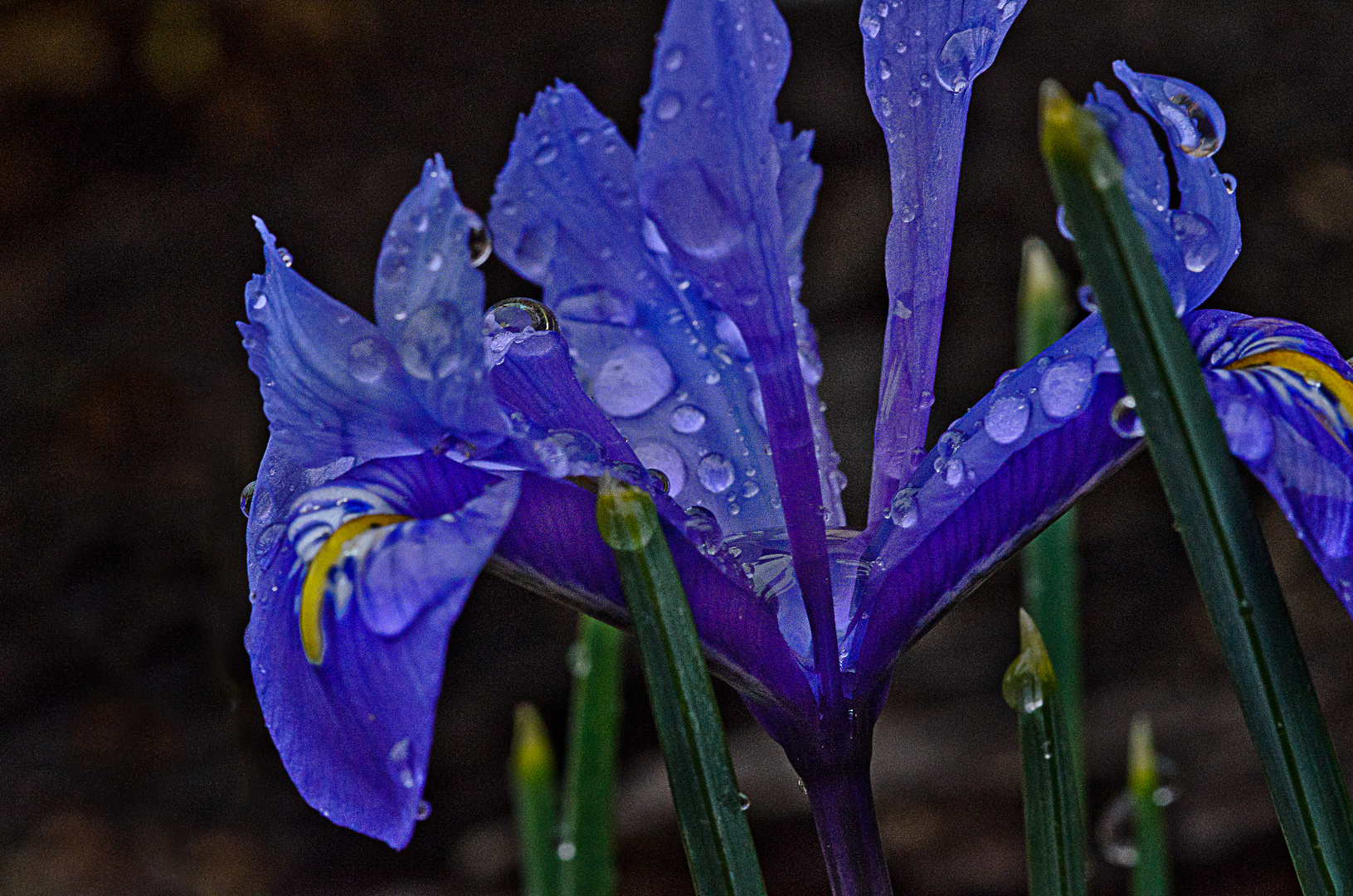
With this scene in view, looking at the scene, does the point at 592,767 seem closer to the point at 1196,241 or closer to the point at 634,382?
the point at 634,382

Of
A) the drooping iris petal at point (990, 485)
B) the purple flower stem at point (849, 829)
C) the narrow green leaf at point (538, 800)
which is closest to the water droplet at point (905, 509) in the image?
the drooping iris petal at point (990, 485)

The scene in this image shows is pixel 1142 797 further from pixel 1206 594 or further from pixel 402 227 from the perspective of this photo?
pixel 402 227

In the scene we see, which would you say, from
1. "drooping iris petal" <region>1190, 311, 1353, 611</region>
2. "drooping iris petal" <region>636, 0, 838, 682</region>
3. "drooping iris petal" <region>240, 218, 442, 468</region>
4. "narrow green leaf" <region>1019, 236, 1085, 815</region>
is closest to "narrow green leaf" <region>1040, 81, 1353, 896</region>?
"drooping iris petal" <region>1190, 311, 1353, 611</region>

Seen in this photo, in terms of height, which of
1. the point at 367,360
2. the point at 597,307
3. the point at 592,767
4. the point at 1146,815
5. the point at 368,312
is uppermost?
the point at 368,312

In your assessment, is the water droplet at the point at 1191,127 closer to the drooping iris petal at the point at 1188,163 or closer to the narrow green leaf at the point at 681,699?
the drooping iris petal at the point at 1188,163

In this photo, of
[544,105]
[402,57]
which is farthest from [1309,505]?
[402,57]

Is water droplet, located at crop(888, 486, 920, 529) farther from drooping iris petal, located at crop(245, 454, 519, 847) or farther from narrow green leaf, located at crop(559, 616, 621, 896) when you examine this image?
narrow green leaf, located at crop(559, 616, 621, 896)

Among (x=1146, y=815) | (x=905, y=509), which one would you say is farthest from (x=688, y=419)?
(x=1146, y=815)
